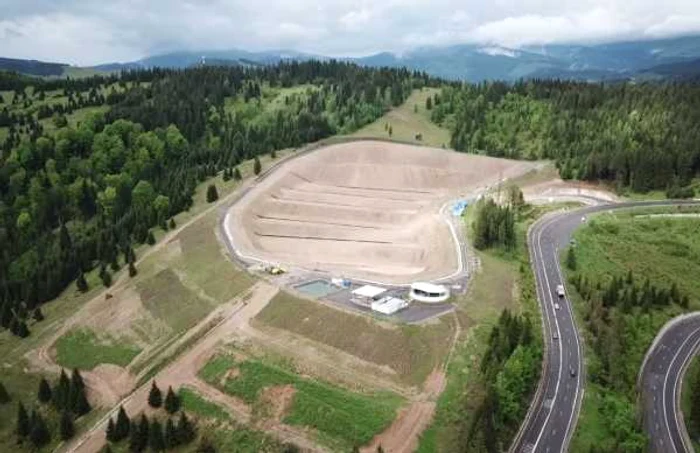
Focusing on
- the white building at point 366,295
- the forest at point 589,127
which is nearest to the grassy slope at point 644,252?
the forest at point 589,127


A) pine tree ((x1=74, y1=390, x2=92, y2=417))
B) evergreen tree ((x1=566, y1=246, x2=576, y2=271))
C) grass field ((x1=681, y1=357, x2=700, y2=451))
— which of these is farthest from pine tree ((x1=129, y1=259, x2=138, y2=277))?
grass field ((x1=681, y1=357, x2=700, y2=451))

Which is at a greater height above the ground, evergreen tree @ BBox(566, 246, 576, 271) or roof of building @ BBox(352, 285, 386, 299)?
evergreen tree @ BBox(566, 246, 576, 271)

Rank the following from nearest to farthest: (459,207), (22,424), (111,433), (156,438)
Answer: (156,438) < (111,433) < (22,424) < (459,207)

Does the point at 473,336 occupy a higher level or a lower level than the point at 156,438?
higher

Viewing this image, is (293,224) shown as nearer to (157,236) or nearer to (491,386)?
(157,236)

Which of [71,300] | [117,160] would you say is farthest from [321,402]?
[117,160]

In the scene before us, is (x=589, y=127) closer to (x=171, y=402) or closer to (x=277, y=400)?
(x=277, y=400)

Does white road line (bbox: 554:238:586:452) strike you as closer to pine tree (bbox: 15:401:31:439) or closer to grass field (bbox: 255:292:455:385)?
grass field (bbox: 255:292:455:385)
